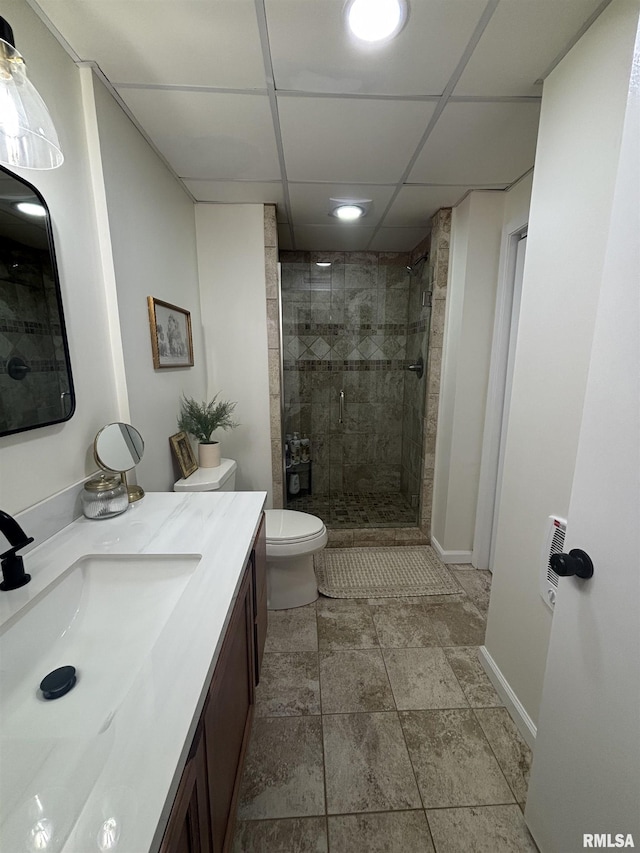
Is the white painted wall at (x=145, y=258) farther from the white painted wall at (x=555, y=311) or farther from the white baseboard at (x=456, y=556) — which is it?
the white baseboard at (x=456, y=556)

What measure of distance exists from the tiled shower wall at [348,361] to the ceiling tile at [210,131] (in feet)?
4.47

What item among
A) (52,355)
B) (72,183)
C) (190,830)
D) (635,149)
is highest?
(72,183)

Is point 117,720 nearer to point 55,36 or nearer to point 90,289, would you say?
point 90,289

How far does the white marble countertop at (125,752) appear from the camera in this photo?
0.39 m

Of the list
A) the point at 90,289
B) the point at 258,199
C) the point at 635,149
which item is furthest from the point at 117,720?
the point at 258,199

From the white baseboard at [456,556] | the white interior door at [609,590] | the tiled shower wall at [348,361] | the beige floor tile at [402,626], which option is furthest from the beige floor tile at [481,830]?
the tiled shower wall at [348,361]

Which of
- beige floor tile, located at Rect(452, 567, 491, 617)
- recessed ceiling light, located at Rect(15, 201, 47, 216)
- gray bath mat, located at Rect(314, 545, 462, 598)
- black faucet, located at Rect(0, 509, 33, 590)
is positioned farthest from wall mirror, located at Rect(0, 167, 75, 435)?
beige floor tile, located at Rect(452, 567, 491, 617)

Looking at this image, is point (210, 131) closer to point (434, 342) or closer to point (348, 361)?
point (434, 342)

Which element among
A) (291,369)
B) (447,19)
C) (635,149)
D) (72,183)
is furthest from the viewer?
(291,369)

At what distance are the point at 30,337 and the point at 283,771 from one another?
63.1 inches

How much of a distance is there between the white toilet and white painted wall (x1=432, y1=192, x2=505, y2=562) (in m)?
0.99

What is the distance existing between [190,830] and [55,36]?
6.47ft

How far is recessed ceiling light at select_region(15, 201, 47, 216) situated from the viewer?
89 centimetres

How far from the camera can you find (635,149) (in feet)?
2.18
